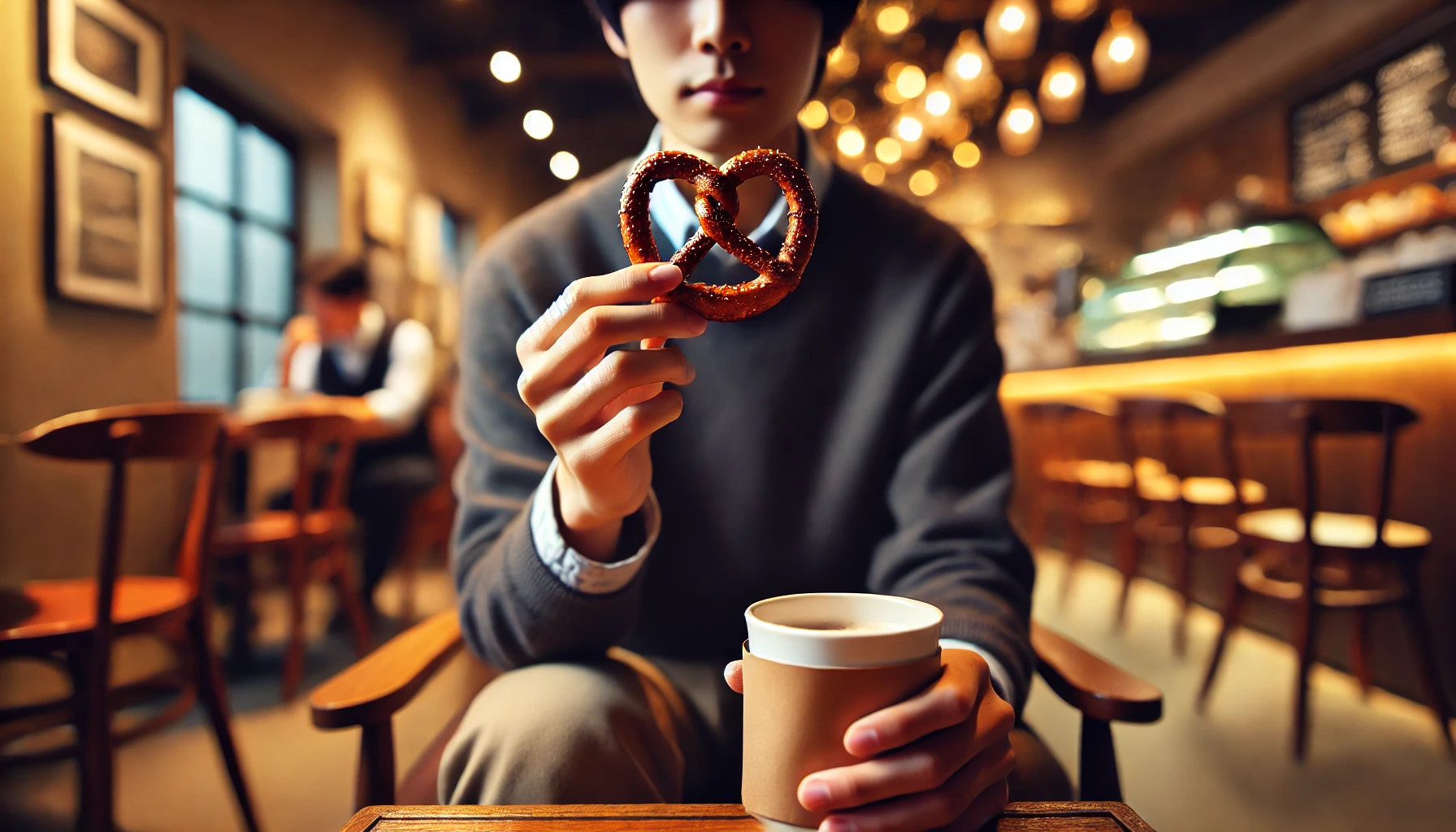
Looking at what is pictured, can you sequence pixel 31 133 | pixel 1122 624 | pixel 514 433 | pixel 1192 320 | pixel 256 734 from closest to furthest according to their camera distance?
1. pixel 514 433
2. pixel 31 133
3. pixel 256 734
4. pixel 1122 624
5. pixel 1192 320

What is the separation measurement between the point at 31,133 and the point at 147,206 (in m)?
0.64

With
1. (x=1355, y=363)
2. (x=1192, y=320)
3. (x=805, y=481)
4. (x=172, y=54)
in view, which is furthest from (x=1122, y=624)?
(x=172, y=54)

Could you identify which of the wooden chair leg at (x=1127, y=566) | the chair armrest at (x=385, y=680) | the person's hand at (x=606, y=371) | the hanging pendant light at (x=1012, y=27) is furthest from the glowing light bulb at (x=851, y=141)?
the person's hand at (x=606, y=371)

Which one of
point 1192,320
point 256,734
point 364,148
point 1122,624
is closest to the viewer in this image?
point 256,734

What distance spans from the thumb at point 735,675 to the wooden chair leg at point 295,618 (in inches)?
108

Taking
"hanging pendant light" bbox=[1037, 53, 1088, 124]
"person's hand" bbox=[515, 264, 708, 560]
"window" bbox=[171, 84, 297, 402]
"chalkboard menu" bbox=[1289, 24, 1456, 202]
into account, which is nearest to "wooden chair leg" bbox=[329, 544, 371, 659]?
"window" bbox=[171, 84, 297, 402]

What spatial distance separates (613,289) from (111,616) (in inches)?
61.7

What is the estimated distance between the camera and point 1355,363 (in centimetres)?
300

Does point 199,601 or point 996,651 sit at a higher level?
point 996,651

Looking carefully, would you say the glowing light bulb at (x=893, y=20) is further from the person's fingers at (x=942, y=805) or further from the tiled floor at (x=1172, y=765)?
the person's fingers at (x=942, y=805)

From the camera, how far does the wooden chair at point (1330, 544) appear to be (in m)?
2.23

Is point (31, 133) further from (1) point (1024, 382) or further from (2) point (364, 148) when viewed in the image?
(1) point (1024, 382)

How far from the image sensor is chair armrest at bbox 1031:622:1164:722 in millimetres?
765

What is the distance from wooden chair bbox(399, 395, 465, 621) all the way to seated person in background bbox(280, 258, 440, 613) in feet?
0.40
